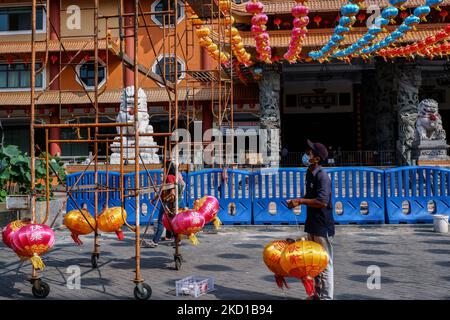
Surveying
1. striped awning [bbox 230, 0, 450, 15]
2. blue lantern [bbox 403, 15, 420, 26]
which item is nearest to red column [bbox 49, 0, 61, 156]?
striped awning [bbox 230, 0, 450, 15]

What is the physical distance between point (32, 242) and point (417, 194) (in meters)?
8.21

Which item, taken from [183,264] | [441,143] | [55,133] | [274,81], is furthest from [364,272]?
[55,133]

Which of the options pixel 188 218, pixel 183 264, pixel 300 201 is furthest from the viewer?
pixel 183 264

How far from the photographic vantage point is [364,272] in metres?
5.93

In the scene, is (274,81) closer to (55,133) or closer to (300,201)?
(55,133)

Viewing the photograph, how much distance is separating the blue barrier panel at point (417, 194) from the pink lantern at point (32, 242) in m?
7.55

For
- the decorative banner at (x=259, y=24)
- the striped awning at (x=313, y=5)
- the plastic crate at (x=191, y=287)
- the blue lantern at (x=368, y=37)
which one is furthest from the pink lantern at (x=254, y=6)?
the plastic crate at (x=191, y=287)

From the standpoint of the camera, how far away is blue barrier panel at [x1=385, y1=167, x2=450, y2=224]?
32.0 feet

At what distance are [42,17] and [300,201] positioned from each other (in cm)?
2748

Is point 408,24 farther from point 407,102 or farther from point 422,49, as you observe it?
point 407,102

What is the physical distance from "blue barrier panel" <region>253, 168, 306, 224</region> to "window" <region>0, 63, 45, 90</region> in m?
21.4

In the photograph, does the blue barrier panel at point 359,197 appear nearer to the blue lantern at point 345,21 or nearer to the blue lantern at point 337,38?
the blue lantern at point 345,21

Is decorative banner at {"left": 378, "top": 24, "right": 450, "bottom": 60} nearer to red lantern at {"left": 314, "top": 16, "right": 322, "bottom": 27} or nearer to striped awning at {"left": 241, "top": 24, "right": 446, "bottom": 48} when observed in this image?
striped awning at {"left": 241, "top": 24, "right": 446, "bottom": 48}

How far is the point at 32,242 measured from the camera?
177 inches
